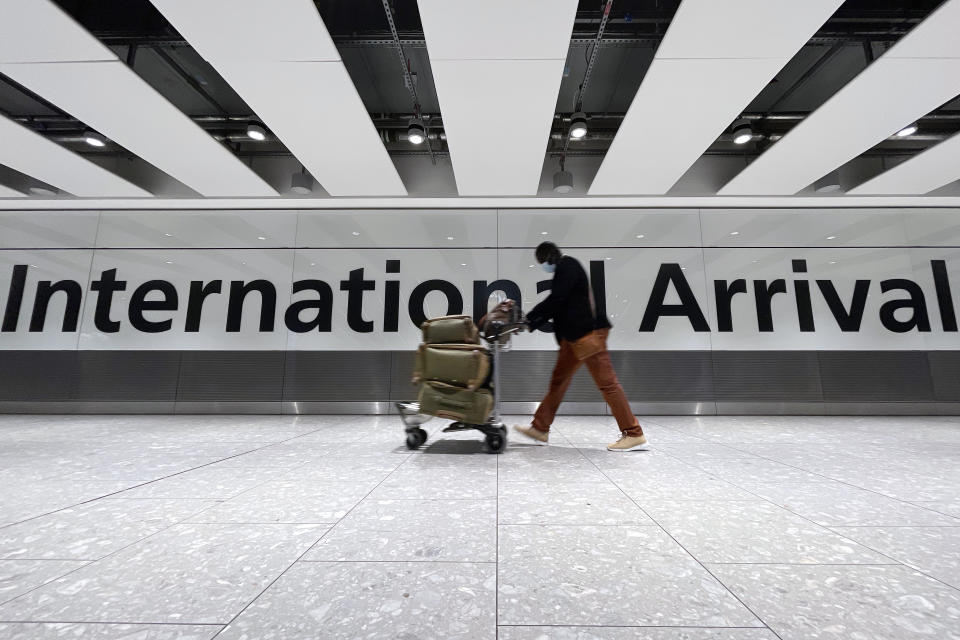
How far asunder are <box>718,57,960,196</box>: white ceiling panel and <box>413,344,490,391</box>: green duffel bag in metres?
3.92

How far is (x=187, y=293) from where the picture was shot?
5266mm

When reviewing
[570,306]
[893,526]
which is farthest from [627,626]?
[570,306]

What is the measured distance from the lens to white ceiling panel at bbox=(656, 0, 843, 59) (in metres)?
2.44

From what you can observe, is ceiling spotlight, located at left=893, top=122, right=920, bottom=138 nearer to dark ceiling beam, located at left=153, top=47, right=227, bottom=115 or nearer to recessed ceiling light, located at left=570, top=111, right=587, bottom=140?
recessed ceiling light, located at left=570, top=111, right=587, bottom=140

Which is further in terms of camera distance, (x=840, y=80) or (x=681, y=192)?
(x=681, y=192)

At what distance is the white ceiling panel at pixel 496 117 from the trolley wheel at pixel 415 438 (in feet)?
9.61

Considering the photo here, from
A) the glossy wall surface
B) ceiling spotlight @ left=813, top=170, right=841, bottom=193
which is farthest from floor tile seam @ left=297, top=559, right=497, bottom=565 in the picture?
ceiling spotlight @ left=813, top=170, right=841, bottom=193

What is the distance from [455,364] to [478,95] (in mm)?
2478

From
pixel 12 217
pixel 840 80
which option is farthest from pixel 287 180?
pixel 840 80

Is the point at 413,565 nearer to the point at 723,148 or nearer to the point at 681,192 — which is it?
the point at 681,192

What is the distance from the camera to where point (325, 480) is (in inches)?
70.7

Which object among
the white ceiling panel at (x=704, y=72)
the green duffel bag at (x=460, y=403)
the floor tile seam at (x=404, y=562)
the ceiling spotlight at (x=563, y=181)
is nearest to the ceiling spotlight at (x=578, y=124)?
the white ceiling panel at (x=704, y=72)

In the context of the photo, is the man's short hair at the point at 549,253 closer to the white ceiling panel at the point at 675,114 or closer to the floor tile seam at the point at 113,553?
the white ceiling panel at the point at 675,114

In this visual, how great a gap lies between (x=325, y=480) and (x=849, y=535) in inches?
82.2
